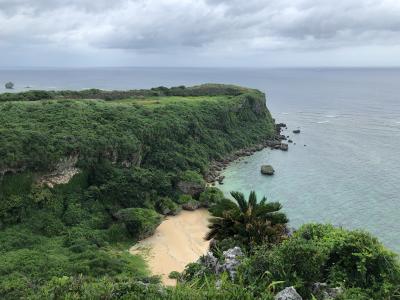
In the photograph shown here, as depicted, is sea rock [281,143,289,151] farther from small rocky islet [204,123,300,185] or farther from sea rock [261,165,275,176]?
sea rock [261,165,275,176]

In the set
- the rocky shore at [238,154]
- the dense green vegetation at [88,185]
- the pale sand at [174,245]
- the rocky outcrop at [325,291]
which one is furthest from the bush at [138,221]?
the rocky outcrop at [325,291]

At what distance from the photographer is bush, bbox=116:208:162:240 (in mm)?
47750

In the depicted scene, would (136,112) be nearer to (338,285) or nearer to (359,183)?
(359,183)

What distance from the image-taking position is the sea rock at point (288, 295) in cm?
2005

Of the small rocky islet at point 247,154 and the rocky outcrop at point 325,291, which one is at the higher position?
the rocky outcrop at point 325,291

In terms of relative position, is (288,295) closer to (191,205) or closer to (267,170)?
(191,205)

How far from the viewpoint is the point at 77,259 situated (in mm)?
39750

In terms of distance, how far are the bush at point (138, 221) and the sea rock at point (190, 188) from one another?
36.2ft

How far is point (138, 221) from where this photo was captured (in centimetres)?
4781

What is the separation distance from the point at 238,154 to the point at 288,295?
6485cm

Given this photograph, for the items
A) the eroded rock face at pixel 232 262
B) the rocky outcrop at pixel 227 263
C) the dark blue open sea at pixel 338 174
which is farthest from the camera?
the dark blue open sea at pixel 338 174

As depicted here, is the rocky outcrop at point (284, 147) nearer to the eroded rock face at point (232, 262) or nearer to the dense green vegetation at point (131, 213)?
→ the dense green vegetation at point (131, 213)

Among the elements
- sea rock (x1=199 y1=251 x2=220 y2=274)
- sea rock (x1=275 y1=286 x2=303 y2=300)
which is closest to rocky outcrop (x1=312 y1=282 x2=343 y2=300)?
sea rock (x1=275 y1=286 x2=303 y2=300)

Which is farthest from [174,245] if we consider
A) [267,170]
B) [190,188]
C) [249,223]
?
[267,170]
